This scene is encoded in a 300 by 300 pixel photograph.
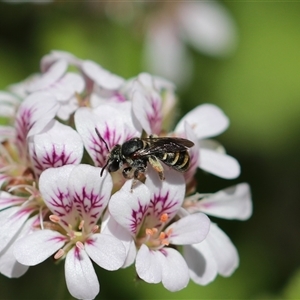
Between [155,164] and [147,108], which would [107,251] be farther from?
[147,108]

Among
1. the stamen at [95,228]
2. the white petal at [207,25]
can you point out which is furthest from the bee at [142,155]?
the white petal at [207,25]

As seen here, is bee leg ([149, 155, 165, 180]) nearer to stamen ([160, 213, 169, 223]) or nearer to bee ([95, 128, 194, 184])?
bee ([95, 128, 194, 184])

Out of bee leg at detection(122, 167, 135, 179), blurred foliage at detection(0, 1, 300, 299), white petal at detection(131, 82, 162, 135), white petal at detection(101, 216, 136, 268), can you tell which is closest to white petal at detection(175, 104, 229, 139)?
white petal at detection(131, 82, 162, 135)

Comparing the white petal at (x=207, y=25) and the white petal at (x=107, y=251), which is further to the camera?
the white petal at (x=207, y=25)

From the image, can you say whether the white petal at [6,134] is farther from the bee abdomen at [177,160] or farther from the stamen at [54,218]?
the bee abdomen at [177,160]

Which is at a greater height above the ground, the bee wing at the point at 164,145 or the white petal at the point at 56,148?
the bee wing at the point at 164,145

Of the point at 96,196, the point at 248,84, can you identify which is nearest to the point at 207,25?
the point at 248,84
